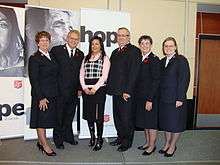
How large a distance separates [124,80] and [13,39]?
5.58ft

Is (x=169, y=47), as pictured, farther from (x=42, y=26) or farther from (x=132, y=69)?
(x=42, y=26)

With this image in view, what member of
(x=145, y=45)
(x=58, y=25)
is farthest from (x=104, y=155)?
(x=58, y=25)

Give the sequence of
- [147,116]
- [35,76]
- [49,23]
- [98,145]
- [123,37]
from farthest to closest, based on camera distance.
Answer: [49,23] < [98,145] < [123,37] < [147,116] < [35,76]

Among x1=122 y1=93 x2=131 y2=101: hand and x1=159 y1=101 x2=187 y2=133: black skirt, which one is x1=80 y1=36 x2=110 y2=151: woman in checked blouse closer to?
x1=122 y1=93 x2=131 y2=101: hand

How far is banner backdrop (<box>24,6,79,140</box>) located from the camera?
3.84m

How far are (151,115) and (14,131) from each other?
1982mm

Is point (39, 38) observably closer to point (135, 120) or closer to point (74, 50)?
point (74, 50)

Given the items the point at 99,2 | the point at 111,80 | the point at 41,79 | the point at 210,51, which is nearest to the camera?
the point at 41,79

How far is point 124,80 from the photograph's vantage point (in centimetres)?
342

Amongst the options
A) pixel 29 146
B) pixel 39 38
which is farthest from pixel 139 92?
pixel 29 146

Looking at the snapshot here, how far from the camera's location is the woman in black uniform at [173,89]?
10.5ft

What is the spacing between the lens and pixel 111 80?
3.49 meters

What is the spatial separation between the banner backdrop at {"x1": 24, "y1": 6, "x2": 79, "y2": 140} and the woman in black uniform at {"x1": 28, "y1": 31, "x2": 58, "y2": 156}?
63cm

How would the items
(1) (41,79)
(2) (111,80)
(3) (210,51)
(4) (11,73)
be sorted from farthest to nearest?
(3) (210,51) → (4) (11,73) → (2) (111,80) → (1) (41,79)
